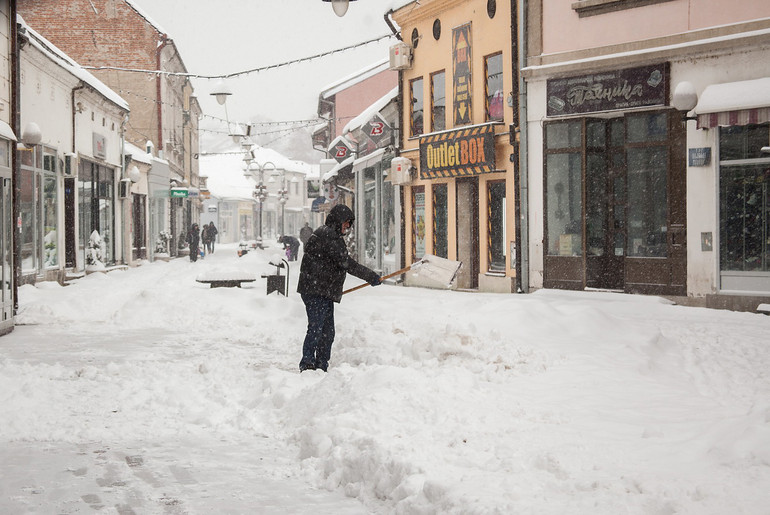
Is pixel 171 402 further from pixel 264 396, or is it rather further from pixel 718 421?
pixel 718 421

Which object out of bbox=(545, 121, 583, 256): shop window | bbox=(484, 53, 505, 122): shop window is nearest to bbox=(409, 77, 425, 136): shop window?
bbox=(484, 53, 505, 122): shop window

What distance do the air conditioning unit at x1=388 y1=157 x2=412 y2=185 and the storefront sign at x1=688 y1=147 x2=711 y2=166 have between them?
29.0 feet

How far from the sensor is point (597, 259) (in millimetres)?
16406

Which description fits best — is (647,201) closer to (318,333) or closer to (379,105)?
(318,333)

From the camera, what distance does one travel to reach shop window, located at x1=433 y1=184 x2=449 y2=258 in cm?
2130

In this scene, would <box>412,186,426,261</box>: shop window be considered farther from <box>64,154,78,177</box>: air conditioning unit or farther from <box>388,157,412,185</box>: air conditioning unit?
<box>64,154,78,177</box>: air conditioning unit

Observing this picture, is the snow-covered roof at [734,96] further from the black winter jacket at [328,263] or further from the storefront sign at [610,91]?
the black winter jacket at [328,263]

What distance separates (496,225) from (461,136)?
2269 mm

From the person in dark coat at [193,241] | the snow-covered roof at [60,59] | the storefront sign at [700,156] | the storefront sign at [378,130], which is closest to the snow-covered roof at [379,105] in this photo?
the storefront sign at [378,130]

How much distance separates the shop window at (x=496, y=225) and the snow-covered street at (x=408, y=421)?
26.7 ft

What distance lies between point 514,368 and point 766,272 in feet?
25.9

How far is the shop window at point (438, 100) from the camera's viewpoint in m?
21.4

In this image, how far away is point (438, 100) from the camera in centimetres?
2161

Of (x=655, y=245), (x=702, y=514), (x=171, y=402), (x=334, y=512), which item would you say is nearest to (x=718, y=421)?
(x=702, y=514)
